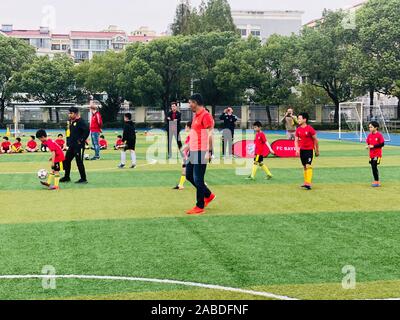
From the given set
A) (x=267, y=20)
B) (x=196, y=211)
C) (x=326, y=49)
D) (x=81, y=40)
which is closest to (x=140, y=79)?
(x=326, y=49)

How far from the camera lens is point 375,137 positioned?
14188 mm

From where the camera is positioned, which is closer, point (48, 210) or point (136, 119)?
point (48, 210)

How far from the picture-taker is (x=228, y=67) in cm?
6112

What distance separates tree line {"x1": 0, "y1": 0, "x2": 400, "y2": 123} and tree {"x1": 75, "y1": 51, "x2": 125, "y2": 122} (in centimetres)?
11

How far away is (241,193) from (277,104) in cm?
4884

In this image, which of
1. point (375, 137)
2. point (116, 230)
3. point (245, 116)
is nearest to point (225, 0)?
point (245, 116)

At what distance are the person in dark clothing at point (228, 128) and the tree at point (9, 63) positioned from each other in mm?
48043

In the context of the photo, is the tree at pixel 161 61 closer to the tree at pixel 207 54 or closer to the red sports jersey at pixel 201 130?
the tree at pixel 207 54

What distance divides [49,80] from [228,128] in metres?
48.4

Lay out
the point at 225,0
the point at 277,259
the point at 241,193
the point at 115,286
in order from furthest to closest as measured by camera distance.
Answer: the point at 225,0
the point at 241,193
the point at 277,259
the point at 115,286

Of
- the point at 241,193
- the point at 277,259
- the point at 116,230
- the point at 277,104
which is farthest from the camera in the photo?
the point at 277,104

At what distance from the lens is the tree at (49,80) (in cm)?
6606

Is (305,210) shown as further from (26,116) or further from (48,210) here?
(26,116)

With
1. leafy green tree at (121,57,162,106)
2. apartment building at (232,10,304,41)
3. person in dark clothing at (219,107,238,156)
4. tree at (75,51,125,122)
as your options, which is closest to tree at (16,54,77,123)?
tree at (75,51,125,122)
